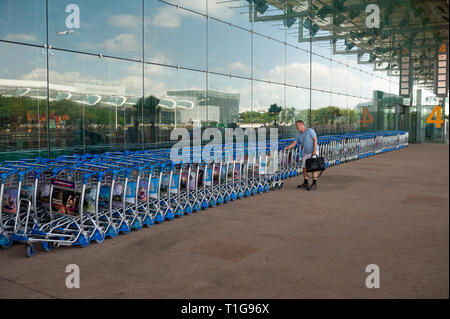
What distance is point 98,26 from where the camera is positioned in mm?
9133

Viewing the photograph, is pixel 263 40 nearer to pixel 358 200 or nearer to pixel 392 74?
pixel 358 200

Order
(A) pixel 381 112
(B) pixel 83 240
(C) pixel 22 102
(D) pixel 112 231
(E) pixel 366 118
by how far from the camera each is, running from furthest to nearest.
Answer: (A) pixel 381 112 → (E) pixel 366 118 → (C) pixel 22 102 → (D) pixel 112 231 → (B) pixel 83 240

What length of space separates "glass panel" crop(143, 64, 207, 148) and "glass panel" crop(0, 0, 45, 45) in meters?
2.88

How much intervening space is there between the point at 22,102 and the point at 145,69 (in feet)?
10.9

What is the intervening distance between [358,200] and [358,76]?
18.6 metres

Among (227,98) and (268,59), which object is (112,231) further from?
(268,59)

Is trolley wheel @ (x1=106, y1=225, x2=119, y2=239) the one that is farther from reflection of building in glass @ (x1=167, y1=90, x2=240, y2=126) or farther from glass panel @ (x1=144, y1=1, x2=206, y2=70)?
reflection of building in glass @ (x1=167, y1=90, x2=240, y2=126)

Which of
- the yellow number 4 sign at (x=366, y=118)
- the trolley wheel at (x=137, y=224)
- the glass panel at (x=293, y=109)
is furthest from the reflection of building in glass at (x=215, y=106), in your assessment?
the yellow number 4 sign at (x=366, y=118)

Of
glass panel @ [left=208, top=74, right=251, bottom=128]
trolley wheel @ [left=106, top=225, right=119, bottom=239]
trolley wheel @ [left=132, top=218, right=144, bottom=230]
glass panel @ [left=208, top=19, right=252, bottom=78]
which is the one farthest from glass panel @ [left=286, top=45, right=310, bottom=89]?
trolley wheel @ [left=106, top=225, right=119, bottom=239]

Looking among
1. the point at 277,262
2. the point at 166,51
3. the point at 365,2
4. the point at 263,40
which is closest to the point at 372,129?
the point at 365,2

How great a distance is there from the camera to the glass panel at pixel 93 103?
845 cm

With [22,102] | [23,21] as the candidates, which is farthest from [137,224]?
[23,21]

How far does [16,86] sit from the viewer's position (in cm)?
766
